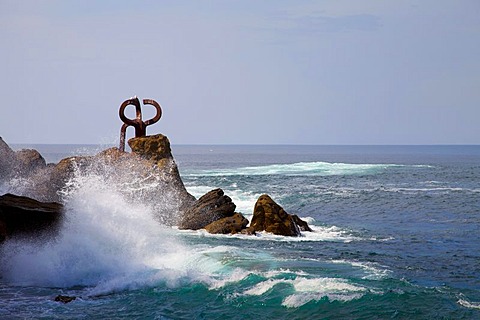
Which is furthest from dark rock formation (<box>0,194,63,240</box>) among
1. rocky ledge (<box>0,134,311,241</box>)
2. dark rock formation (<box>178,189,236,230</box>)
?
dark rock formation (<box>178,189,236,230</box>)

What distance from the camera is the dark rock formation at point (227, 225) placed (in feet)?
83.4

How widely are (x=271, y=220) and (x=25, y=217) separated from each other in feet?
31.9

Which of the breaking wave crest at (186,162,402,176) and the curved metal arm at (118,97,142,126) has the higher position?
the curved metal arm at (118,97,142,126)

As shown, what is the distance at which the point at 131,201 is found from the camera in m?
28.4

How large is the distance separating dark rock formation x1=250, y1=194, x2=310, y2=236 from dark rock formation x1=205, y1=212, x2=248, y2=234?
0.45 metres

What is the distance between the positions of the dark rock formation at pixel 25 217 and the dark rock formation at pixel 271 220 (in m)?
8.29

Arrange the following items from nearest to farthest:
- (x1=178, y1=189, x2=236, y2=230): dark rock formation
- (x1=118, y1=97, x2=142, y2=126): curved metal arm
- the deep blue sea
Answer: the deep blue sea < (x1=178, y1=189, x2=236, y2=230): dark rock formation < (x1=118, y1=97, x2=142, y2=126): curved metal arm

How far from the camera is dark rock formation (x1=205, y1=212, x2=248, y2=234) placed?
83.4 ft

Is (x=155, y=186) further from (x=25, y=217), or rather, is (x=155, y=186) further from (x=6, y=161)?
(x=25, y=217)

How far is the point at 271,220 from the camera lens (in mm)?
25250

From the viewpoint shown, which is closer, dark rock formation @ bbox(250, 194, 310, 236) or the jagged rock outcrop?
dark rock formation @ bbox(250, 194, 310, 236)

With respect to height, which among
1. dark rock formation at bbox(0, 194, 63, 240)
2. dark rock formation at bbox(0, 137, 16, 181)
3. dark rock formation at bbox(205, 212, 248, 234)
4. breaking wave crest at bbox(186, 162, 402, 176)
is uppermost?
dark rock formation at bbox(0, 137, 16, 181)

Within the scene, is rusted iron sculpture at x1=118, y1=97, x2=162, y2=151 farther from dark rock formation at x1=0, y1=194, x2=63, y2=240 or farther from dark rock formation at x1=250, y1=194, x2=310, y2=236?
dark rock formation at x1=0, y1=194, x2=63, y2=240

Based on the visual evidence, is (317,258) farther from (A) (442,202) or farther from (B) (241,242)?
(A) (442,202)
